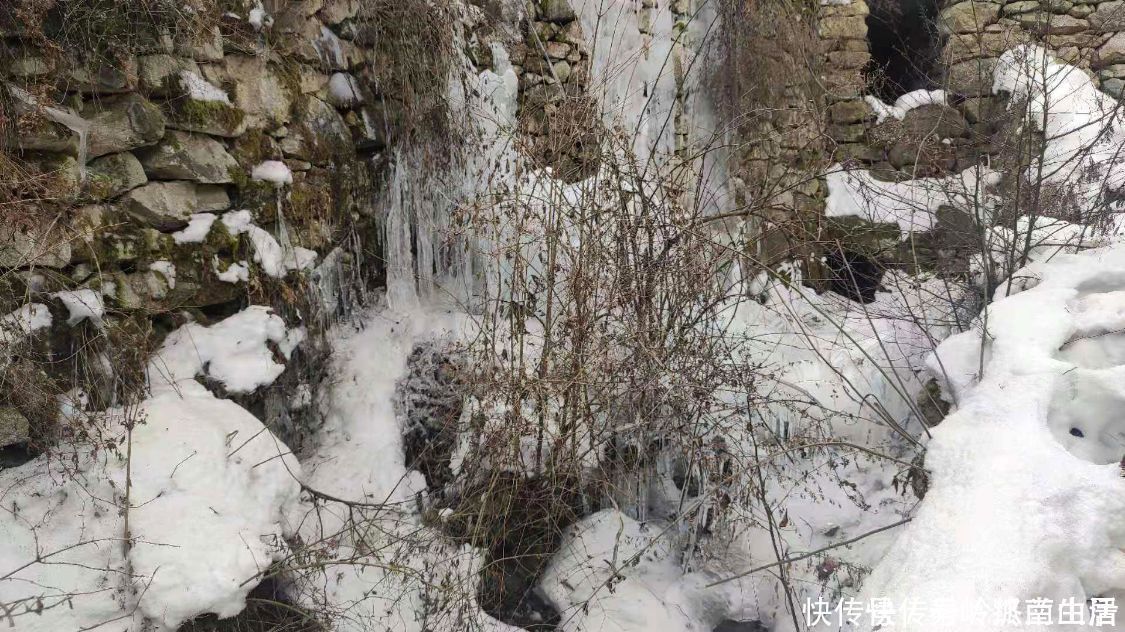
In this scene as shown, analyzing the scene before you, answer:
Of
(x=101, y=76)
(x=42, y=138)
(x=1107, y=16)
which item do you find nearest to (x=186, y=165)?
(x=101, y=76)

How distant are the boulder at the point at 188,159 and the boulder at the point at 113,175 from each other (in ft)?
0.20

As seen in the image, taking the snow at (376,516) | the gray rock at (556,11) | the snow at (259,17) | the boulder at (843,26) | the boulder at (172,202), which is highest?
the boulder at (843,26)

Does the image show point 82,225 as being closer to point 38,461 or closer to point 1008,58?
point 38,461

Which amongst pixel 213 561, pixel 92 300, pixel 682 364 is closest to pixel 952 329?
pixel 682 364

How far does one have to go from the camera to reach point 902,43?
19.5 ft

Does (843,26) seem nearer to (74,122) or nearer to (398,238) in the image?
(398,238)

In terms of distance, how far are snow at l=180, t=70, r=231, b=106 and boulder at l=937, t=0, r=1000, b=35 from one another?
4733mm

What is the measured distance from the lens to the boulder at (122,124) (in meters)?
2.47

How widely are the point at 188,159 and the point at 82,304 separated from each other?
689mm

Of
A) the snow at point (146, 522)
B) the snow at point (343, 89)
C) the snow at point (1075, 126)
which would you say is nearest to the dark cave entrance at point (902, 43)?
the snow at point (1075, 126)

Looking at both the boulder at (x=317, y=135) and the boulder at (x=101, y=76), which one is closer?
the boulder at (x=101, y=76)

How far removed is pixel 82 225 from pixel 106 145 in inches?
11.5

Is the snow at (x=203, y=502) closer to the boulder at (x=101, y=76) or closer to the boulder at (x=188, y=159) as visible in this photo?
the boulder at (x=188, y=159)

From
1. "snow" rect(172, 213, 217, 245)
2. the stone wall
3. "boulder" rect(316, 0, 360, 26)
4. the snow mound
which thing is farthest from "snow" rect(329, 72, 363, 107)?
the snow mound
